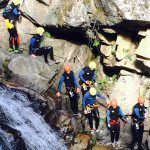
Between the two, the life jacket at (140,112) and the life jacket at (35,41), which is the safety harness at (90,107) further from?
the life jacket at (35,41)

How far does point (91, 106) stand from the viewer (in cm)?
1628

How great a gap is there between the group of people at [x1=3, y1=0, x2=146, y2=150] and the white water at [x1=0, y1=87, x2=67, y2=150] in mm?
1567

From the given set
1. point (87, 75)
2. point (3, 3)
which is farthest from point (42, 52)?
→ point (3, 3)

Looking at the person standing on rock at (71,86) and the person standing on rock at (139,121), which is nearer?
the person standing on rock at (139,121)

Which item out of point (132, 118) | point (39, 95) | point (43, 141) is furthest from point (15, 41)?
point (132, 118)

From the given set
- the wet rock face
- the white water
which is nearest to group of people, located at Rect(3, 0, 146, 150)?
the wet rock face

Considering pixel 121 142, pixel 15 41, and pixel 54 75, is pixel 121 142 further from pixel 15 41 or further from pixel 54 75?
pixel 15 41

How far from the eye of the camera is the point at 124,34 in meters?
17.3

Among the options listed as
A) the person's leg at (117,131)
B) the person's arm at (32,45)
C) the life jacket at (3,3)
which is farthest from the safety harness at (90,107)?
the life jacket at (3,3)

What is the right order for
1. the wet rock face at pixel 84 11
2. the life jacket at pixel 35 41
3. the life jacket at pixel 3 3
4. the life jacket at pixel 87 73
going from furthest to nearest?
1. the life jacket at pixel 3 3
2. the life jacket at pixel 35 41
3. the life jacket at pixel 87 73
4. the wet rock face at pixel 84 11

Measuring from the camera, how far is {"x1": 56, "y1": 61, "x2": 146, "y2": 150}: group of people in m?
16.1

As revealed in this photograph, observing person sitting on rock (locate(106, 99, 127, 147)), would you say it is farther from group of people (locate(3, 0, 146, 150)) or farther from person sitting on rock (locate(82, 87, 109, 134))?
person sitting on rock (locate(82, 87, 109, 134))

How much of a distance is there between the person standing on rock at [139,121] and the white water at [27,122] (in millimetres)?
3224

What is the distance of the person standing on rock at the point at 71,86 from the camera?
53.5ft
